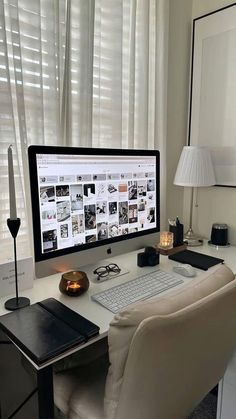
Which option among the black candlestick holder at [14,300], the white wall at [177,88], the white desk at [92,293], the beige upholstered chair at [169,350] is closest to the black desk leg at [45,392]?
the white desk at [92,293]

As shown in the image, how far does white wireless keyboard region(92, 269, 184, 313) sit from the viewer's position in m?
→ 0.96

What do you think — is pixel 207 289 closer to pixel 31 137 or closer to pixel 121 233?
pixel 121 233

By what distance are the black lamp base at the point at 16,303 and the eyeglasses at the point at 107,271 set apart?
0.31 meters

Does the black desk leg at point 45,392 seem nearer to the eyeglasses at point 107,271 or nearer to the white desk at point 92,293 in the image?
the white desk at point 92,293

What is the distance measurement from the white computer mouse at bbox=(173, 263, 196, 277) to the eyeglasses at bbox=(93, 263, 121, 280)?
247 millimetres

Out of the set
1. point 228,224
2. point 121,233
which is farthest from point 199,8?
point 121,233

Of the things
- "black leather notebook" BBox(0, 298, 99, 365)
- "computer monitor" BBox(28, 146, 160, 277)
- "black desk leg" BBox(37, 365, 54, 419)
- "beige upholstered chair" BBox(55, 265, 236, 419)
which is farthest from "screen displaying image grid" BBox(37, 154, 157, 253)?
"beige upholstered chair" BBox(55, 265, 236, 419)

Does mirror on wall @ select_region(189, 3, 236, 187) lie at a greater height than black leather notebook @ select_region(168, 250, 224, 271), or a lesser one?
greater

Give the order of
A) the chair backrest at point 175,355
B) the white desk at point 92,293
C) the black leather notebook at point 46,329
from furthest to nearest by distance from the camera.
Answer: the white desk at point 92,293 < the black leather notebook at point 46,329 < the chair backrest at point 175,355

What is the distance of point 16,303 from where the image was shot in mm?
942

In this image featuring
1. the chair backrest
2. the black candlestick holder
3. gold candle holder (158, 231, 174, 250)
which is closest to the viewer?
the chair backrest

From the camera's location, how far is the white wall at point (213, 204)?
1.70m

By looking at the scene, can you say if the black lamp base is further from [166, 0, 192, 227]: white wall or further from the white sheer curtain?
[166, 0, 192, 227]: white wall

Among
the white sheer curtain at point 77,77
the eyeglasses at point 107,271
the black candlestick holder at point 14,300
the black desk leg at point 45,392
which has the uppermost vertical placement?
the white sheer curtain at point 77,77
